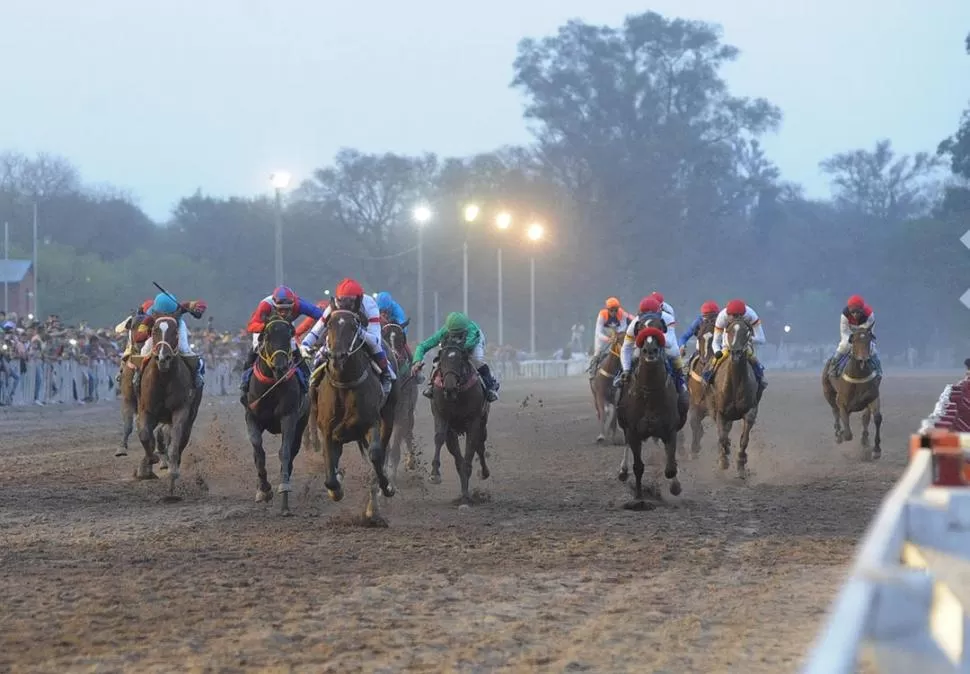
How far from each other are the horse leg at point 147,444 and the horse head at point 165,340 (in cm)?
61

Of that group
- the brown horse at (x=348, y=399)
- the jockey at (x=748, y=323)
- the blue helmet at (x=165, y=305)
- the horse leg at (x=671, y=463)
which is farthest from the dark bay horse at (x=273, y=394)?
the jockey at (x=748, y=323)

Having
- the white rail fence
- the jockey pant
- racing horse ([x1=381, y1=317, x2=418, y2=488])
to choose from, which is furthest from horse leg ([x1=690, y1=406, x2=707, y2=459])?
the white rail fence

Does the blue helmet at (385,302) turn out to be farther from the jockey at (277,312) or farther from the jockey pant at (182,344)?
the jockey at (277,312)

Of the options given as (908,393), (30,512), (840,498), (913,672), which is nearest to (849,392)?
(840,498)

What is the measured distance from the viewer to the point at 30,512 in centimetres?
1362

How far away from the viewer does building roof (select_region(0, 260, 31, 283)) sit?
222 feet

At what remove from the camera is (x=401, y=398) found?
17.2 metres

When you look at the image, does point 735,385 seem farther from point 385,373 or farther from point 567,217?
point 567,217

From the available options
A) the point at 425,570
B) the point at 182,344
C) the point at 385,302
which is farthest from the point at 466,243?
the point at 425,570

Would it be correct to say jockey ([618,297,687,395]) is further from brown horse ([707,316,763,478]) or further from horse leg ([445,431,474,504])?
brown horse ([707,316,763,478])

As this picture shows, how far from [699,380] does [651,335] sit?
5743mm

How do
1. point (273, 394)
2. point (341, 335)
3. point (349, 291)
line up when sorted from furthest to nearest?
point (273, 394)
point (349, 291)
point (341, 335)

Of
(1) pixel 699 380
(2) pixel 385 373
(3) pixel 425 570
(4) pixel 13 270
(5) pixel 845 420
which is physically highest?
(4) pixel 13 270

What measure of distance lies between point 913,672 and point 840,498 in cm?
1095
